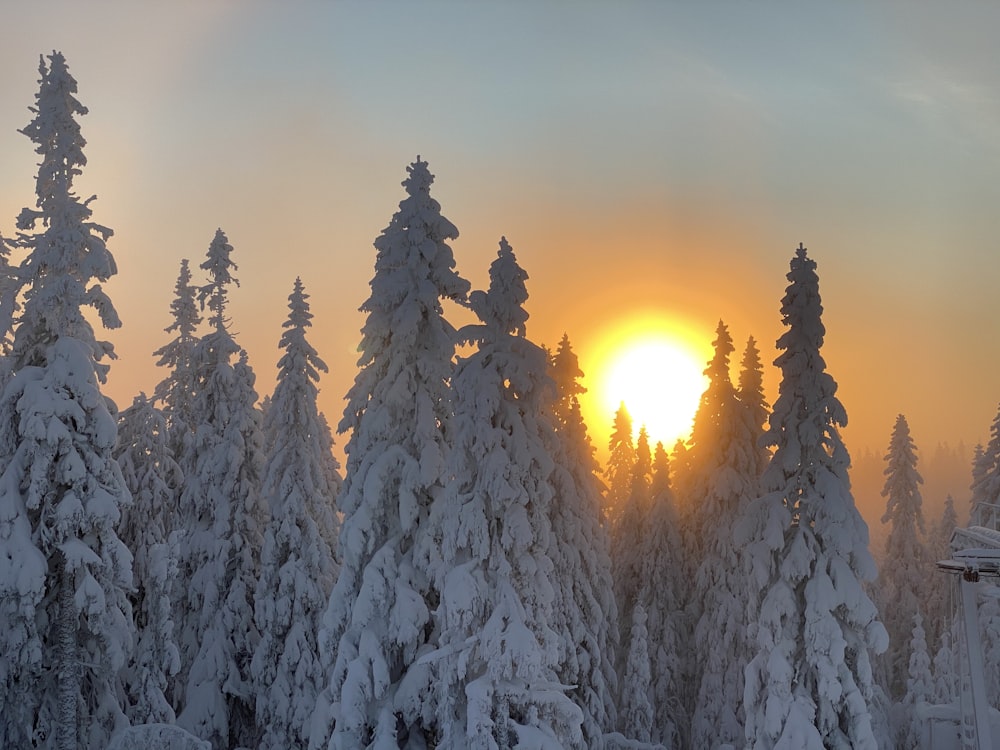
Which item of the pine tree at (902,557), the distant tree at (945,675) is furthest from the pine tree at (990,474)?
the distant tree at (945,675)

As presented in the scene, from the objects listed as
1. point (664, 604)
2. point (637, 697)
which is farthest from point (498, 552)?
point (664, 604)

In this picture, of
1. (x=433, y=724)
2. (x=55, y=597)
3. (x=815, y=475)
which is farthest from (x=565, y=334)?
(x=55, y=597)

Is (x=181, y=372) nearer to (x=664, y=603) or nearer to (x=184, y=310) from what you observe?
(x=184, y=310)

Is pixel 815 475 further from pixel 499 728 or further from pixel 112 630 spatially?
pixel 112 630

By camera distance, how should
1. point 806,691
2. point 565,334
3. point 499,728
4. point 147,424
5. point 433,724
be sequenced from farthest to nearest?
point 565,334 → point 147,424 → point 806,691 → point 433,724 → point 499,728

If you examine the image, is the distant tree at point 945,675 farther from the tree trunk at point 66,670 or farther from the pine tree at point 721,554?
the tree trunk at point 66,670

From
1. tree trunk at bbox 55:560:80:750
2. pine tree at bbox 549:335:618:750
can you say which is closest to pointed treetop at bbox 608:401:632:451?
pine tree at bbox 549:335:618:750

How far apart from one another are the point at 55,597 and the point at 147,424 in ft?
30.1

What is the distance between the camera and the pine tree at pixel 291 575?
107ft

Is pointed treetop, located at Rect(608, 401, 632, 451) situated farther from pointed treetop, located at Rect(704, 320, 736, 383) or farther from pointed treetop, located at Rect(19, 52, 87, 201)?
pointed treetop, located at Rect(19, 52, 87, 201)

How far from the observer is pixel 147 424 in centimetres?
3170

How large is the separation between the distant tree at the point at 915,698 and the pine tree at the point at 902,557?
10264 mm

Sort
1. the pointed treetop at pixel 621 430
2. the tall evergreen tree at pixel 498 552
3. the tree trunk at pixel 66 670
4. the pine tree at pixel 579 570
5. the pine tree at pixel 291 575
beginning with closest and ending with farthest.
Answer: the tall evergreen tree at pixel 498 552 → the tree trunk at pixel 66 670 → the pine tree at pixel 579 570 → the pine tree at pixel 291 575 → the pointed treetop at pixel 621 430

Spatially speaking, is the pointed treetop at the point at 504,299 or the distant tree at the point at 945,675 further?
the distant tree at the point at 945,675
